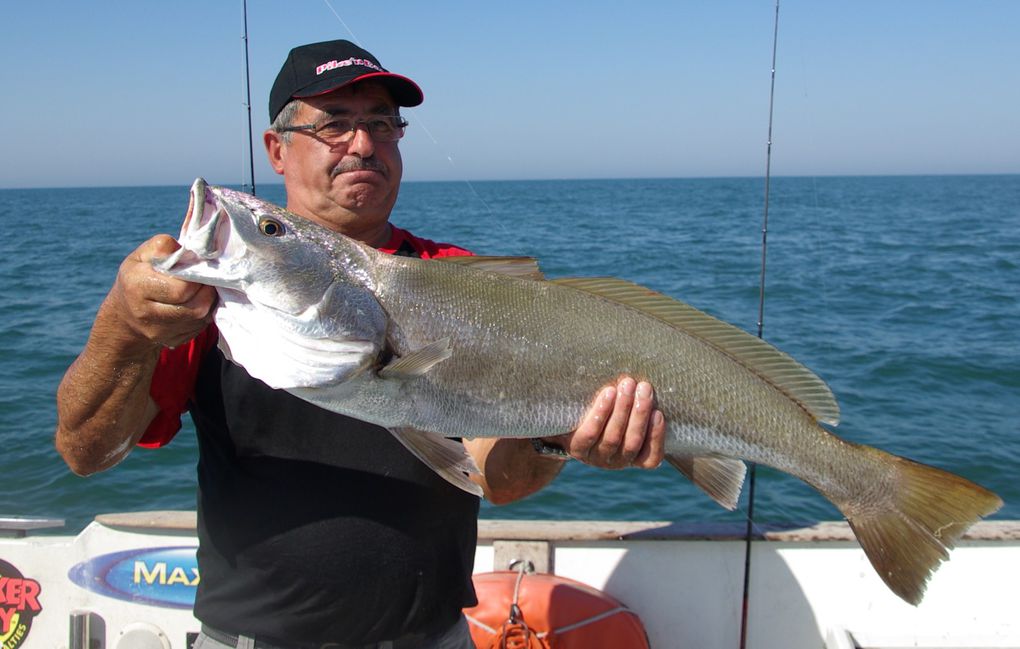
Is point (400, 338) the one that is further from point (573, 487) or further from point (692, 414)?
point (573, 487)

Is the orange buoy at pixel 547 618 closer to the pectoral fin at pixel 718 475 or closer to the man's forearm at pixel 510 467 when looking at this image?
the man's forearm at pixel 510 467

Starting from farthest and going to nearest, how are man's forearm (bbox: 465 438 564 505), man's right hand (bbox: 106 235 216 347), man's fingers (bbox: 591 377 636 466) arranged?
man's forearm (bbox: 465 438 564 505)
man's fingers (bbox: 591 377 636 466)
man's right hand (bbox: 106 235 216 347)

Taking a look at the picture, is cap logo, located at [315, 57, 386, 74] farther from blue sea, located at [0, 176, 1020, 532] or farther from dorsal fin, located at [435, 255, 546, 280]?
blue sea, located at [0, 176, 1020, 532]

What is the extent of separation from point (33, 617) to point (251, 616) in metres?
2.21

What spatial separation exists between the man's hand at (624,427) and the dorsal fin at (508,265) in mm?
446

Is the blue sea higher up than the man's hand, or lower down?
lower down

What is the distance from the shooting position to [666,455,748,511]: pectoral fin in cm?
263

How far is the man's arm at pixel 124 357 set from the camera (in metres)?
2.03

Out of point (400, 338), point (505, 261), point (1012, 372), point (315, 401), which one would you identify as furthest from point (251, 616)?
point (1012, 372)

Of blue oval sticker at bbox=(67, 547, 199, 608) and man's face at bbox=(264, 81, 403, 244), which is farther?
blue oval sticker at bbox=(67, 547, 199, 608)

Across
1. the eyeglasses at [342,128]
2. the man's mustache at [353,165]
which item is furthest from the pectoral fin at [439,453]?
the eyeglasses at [342,128]

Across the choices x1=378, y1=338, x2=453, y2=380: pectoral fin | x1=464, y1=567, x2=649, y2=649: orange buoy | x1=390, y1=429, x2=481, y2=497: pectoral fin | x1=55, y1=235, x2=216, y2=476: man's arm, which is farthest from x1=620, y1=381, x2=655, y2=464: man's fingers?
x1=464, y1=567, x2=649, y2=649: orange buoy

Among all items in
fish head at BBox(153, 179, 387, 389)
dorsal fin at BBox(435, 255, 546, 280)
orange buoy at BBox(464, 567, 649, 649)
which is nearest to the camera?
fish head at BBox(153, 179, 387, 389)

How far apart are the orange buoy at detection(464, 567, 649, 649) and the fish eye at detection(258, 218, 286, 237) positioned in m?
2.06
